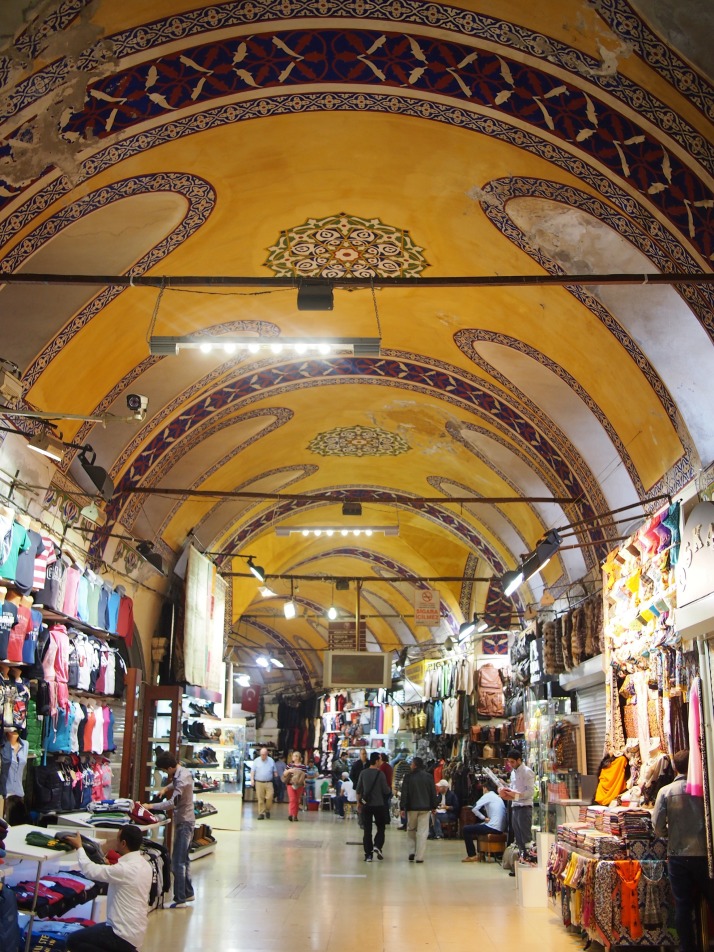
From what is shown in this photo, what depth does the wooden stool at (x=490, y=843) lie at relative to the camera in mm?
13375

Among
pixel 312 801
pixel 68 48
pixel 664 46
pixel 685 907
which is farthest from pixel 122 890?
pixel 312 801

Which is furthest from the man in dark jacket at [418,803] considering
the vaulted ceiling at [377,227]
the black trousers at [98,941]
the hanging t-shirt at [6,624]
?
the black trousers at [98,941]

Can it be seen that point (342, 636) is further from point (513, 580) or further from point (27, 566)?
point (27, 566)

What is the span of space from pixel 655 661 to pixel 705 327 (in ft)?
10.0

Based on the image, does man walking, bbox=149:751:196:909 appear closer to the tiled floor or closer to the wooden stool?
the tiled floor

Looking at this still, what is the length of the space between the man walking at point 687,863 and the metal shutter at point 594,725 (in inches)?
165

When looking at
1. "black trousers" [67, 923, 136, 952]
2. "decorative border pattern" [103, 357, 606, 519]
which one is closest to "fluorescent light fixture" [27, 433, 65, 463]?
"decorative border pattern" [103, 357, 606, 519]

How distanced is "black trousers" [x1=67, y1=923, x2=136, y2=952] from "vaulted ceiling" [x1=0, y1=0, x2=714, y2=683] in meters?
3.82

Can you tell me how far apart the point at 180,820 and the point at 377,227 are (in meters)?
5.69

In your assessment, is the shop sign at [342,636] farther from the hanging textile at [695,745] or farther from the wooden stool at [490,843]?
the hanging textile at [695,745]

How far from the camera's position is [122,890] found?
536cm

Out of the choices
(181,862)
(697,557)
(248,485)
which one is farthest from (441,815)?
(697,557)

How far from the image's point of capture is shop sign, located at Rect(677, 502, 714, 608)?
22.7 ft

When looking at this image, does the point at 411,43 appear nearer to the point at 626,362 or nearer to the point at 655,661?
the point at 626,362
